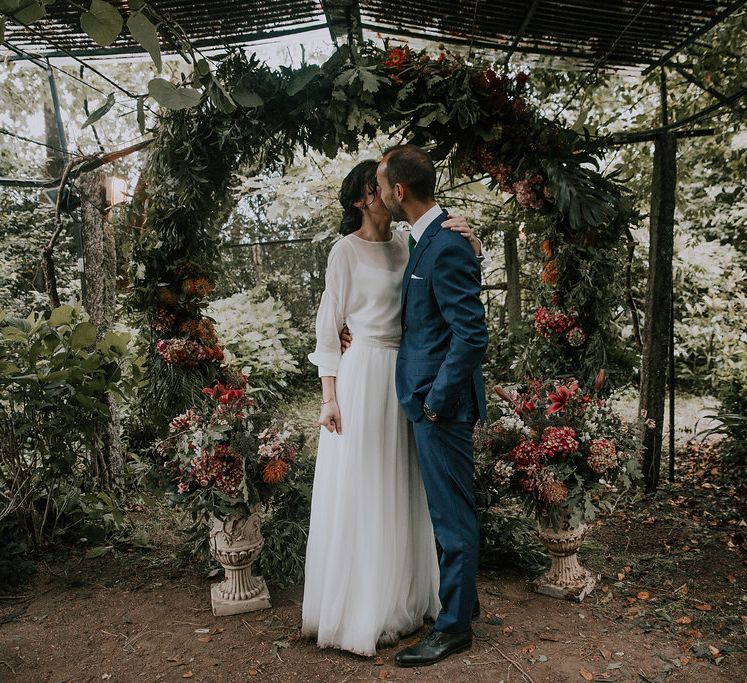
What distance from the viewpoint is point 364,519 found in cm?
267

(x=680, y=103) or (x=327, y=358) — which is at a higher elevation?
(x=680, y=103)

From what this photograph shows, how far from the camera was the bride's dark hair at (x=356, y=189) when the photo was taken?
9.02ft

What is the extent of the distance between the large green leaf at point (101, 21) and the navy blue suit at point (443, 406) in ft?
5.12

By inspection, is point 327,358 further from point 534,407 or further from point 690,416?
point 690,416

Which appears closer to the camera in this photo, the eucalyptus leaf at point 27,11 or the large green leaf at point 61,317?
the eucalyptus leaf at point 27,11

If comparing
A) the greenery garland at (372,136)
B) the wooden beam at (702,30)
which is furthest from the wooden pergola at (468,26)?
the greenery garland at (372,136)

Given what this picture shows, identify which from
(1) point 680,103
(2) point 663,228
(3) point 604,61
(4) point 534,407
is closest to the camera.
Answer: (4) point 534,407

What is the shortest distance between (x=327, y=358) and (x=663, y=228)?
3395 mm

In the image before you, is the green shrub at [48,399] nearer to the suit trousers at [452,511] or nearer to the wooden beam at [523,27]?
the suit trousers at [452,511]

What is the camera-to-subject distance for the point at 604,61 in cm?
430

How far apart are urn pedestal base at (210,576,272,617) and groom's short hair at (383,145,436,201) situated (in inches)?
86.7

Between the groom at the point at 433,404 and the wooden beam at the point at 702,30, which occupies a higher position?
the wooden beam at the point at 702,30

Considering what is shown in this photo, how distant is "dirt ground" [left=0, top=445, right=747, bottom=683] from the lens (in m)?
2.56

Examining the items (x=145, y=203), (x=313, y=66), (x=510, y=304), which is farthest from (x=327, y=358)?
(x=510, y=304)
